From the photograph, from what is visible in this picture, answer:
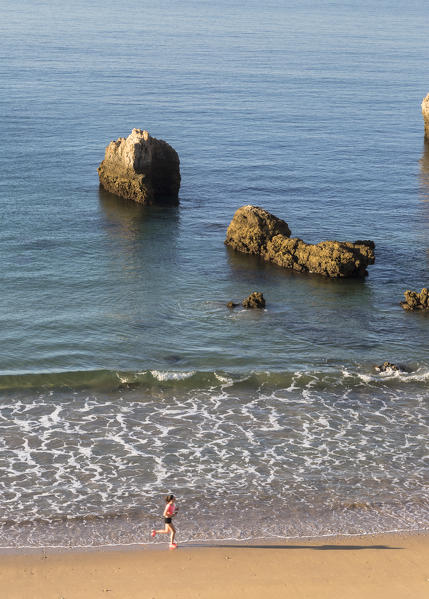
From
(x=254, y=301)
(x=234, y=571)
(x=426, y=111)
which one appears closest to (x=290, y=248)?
(x=254, y=301)

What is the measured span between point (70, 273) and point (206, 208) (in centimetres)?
1436

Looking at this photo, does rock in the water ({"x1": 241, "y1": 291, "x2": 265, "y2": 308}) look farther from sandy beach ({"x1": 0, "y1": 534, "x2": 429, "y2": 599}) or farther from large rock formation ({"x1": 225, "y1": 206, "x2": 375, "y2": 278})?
sandy beach ({"x1": 0, "y1": 534, "x2": 429, "y2": 599})

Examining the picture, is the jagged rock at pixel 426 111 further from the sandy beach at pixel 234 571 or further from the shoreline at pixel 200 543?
the sandy beach at pixel 234 571

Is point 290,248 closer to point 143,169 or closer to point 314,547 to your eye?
point 143,169

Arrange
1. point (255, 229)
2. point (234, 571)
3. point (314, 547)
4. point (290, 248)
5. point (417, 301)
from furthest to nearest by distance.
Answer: point (255, 229) → point (290, 248) → point (417, 301) → point (314, 547) → point (234, 571)

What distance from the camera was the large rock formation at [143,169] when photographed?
55.2 metres

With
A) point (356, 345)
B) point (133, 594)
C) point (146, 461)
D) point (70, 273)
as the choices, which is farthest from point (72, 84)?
point (133, 594)

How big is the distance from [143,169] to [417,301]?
24.2 meters

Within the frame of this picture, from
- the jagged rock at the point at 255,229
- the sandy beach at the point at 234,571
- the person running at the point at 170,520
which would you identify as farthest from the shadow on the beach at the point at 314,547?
Answer: the jagged rock at the point at 255,229

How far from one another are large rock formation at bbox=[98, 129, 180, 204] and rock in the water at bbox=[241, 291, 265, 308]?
18.4 meters

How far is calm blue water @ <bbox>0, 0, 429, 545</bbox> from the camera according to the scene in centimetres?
2617

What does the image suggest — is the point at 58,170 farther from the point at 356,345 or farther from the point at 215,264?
the point at 356,345

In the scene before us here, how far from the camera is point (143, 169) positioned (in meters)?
55.9

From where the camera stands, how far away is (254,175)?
6278 centimetres
